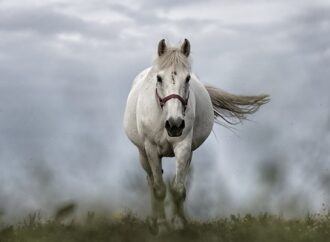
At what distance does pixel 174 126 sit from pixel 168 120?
111mm

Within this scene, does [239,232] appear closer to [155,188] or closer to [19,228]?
[155,188]

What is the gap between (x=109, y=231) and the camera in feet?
28.6

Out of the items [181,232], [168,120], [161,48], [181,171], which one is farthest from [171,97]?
[181,232]

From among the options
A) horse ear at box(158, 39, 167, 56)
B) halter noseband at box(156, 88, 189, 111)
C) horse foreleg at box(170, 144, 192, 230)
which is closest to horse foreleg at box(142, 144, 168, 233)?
horse foreleg at box(170, 144, 192, 230)

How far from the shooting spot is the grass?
27.5ft

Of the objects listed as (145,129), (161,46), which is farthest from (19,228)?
(161,46)

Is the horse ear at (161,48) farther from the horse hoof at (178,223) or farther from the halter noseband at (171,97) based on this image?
the horse hoof at (178,223)

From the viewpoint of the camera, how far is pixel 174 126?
9.13 metres

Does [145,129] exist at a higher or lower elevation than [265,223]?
higher

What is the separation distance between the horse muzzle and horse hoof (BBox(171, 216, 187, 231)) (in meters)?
1.11

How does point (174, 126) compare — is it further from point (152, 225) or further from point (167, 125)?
point (152, 225)

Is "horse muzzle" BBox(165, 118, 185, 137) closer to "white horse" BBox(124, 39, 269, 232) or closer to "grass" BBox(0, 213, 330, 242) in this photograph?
"white horse" BBox(124, 39, 269, 232)

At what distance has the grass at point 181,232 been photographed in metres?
8.38

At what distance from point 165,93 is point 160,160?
145cm
